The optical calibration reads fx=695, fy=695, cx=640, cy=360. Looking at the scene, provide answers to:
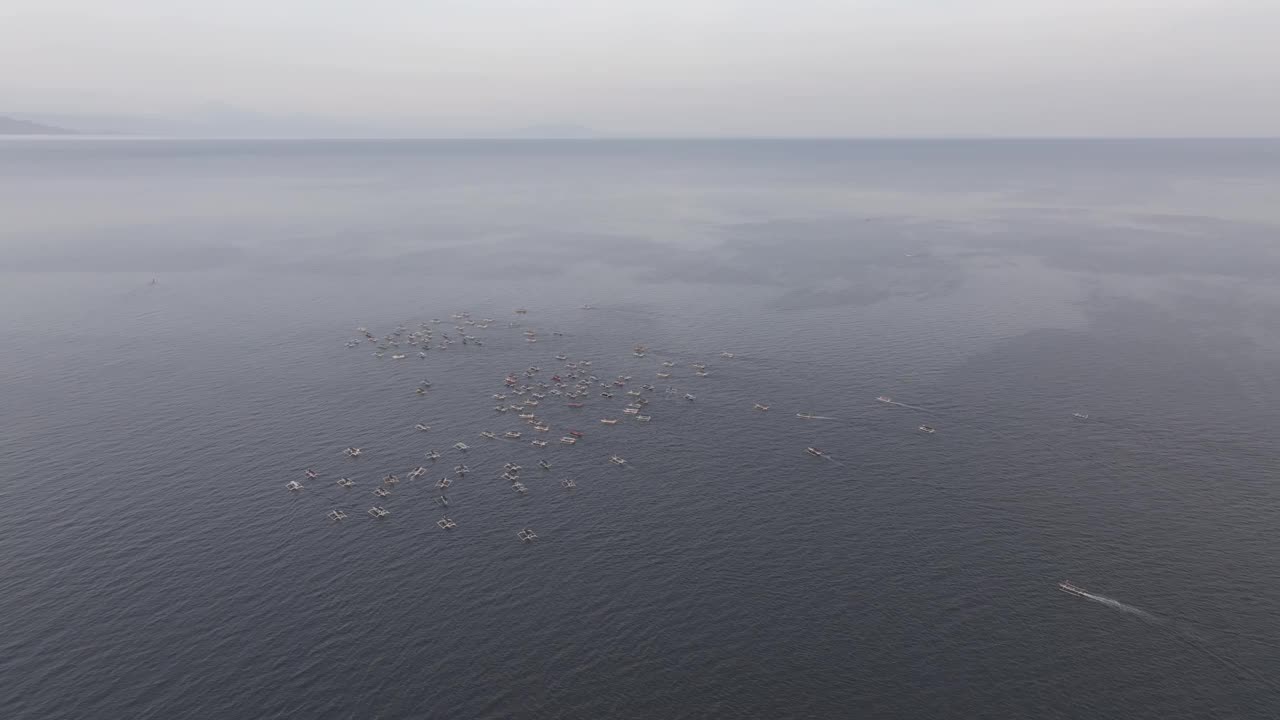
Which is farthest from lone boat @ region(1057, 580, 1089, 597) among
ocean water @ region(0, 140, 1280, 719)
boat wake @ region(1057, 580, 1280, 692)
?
ocean water @ region(0, 140, 1280, 719)

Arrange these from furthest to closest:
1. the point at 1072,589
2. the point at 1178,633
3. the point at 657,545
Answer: the point at 657,545 → the point at 1072,589 → the point at 1178,633

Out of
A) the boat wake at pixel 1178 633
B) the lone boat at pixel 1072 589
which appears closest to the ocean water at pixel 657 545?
the boat wake at pixel 1178 633

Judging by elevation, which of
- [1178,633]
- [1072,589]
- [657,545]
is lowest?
[657,545]

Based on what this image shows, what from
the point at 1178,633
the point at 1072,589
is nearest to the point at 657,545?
the point at 1072,589

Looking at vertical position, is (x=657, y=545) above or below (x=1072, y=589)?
below

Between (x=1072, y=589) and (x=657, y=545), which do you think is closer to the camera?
(x=1072, y=589)

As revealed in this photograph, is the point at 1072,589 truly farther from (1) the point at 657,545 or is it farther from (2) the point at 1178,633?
(1) the point at 657,545

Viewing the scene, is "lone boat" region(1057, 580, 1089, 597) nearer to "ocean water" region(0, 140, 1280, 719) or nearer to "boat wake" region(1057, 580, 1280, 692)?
"boat wake" region(1057, 580, 1280, 692)

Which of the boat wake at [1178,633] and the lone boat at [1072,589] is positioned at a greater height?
the lone boat at [1072,589]

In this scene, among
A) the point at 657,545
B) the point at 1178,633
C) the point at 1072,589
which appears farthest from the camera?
the point at 657,545

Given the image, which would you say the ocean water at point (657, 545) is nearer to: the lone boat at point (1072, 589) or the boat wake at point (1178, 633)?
the boat wake at point (1178, 633)

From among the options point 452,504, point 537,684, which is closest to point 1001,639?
point 537,684
